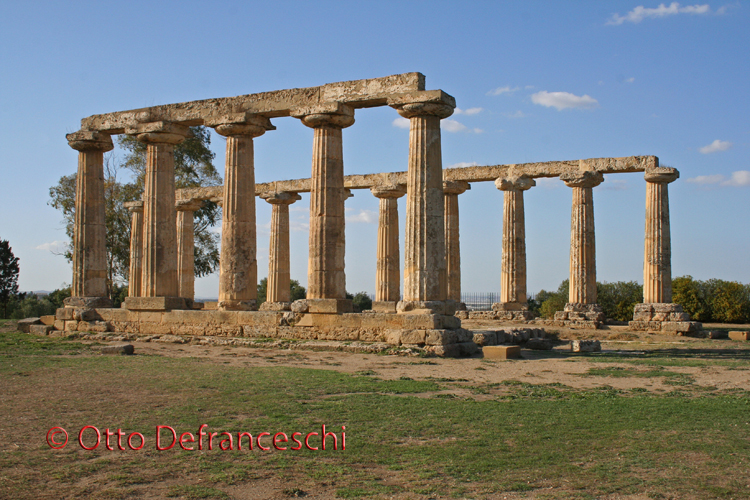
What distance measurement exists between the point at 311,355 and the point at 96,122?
39.8 feet

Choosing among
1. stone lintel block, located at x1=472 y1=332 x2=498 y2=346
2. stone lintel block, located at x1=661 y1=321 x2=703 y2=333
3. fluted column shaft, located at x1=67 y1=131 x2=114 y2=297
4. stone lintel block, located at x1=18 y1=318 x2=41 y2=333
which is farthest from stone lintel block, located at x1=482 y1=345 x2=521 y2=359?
stone lintel block, located at x1=18 y1=318 x2=41 y2=333

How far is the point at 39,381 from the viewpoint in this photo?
1166 centimetres

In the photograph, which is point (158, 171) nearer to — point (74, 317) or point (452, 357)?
point (74, 317)

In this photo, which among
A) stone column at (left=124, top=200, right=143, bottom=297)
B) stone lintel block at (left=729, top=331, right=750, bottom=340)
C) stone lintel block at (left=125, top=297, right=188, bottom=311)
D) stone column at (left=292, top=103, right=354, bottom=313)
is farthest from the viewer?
stone column at (left=124, top=200, right=143, bottom=297)

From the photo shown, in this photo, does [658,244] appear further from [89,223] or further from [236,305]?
[89,223]

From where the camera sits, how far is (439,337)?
16.6m

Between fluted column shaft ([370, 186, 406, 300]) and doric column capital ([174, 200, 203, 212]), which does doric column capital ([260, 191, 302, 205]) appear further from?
fluted column shaft ([370, 186, 406, 300])

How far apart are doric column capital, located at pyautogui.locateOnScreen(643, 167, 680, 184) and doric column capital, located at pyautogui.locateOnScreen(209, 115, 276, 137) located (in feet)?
50.8

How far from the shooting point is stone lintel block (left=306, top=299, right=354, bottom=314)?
18845mm

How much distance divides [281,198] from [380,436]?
2521 centimetres

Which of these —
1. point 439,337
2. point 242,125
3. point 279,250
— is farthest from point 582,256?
point 242,125

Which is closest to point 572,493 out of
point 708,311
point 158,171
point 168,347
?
point 168,347

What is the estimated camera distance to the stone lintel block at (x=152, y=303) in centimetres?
2150

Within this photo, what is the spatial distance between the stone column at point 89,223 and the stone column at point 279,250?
9447 millimetres
